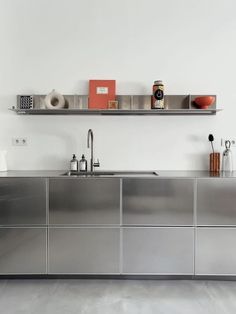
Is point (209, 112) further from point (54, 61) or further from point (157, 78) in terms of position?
point (54, 61)

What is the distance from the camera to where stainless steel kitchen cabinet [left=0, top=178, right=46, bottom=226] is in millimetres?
2244

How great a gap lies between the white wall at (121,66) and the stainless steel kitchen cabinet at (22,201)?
60 cm

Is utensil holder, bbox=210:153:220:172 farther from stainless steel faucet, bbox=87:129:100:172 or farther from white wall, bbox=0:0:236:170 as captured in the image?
stainless steel faucet, bbox=87:129:100:172

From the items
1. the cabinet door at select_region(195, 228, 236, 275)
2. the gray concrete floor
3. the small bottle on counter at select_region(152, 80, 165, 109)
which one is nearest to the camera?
the gray concrete floor

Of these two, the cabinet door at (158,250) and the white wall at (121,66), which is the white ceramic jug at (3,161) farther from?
the cabinet door at (158,250)

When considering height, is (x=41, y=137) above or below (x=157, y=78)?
below

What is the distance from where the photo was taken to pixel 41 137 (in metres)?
2.83

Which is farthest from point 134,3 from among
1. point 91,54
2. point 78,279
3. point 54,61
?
point 78,279

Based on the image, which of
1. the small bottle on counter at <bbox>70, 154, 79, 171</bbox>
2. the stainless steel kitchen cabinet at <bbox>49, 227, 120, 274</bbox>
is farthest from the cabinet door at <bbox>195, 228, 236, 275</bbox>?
the small bottle on counter at <bbox>70, 154, 79, 171</bbox>

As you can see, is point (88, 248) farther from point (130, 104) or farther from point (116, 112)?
point (130, 104)

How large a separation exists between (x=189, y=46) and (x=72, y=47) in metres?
1.20

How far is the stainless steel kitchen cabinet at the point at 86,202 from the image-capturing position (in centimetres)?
224

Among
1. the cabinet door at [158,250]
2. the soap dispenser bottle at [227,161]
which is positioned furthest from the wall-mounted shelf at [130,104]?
the cabinet door at [158,250]

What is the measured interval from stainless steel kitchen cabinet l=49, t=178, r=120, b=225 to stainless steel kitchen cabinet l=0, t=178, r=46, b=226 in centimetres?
9
